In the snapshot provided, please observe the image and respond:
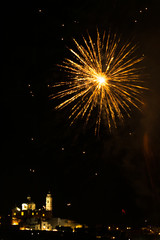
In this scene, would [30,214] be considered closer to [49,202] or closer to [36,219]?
[36,219]

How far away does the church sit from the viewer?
46312 millimetres

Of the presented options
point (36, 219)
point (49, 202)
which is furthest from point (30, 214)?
point (49, 202)

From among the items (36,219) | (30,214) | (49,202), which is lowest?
(36,219)

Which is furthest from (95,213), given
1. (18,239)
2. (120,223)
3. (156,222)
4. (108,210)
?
(18,239)

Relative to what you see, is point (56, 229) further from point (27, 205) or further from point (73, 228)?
point (27, 205)

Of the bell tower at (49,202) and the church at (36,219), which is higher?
the bell tower at (49,202)

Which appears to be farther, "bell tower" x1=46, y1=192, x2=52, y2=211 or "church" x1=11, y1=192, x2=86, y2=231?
"bell tower" x1=46, y1=192, x2=52, y2=211

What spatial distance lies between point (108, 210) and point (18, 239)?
18.3 meters

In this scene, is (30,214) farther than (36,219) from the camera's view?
Yes

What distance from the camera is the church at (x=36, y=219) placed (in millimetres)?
46312

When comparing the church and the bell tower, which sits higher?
the bell tower

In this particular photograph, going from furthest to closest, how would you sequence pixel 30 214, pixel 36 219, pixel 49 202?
pixel 49 202 < pixel 30 214 < pixel 36 219

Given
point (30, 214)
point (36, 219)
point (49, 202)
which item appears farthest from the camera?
point (49, 202)

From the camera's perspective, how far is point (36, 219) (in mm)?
47250
